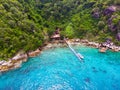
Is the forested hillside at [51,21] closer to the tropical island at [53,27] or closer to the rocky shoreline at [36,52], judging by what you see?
the tropical island at [53,27]

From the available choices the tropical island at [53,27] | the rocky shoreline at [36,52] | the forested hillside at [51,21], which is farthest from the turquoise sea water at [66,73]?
the forested hillside at [51,21]

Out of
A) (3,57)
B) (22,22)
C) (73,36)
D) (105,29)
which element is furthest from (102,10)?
(3,57)

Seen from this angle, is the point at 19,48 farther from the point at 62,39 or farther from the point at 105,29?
the point at 105,29

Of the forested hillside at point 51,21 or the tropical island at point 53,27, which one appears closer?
the tropical island at point 53,27

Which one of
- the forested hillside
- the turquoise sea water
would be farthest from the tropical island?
Result: the turquoise sea water

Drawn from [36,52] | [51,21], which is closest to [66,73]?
[36,52]

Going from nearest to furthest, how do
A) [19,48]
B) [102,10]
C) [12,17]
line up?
[19,48] → [12,17] → [102,10]

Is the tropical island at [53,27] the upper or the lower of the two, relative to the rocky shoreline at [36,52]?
upper
